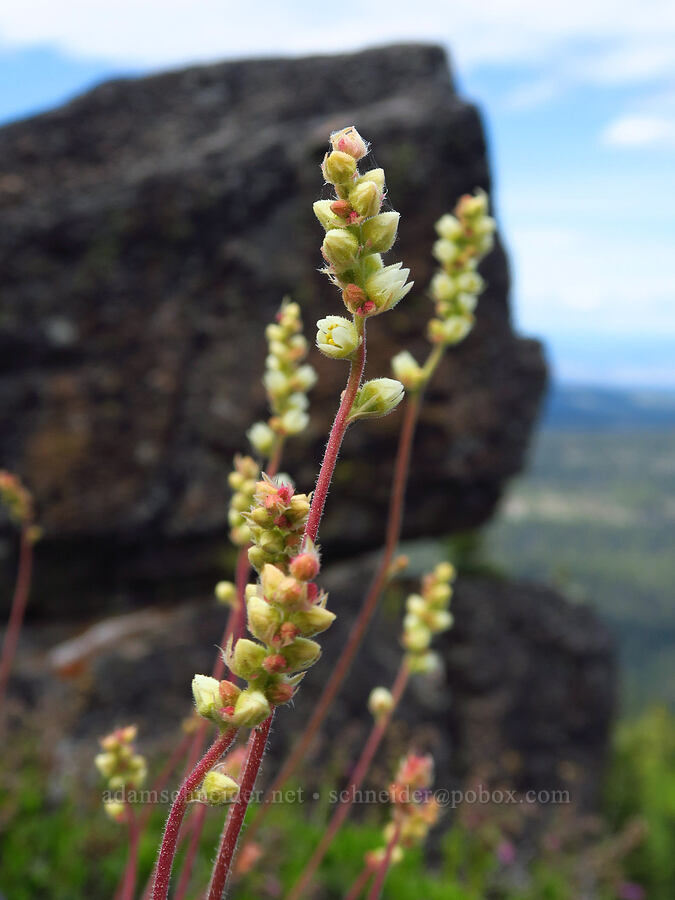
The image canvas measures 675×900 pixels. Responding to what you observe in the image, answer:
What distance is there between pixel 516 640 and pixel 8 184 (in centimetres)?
722

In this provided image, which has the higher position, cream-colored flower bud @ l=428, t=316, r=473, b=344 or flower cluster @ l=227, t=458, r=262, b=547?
cream-colored flower bud @ l=428, t=316, r=473, b=344

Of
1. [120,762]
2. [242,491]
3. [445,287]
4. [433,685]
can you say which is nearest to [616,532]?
[433,685]

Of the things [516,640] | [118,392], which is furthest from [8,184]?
[516,640]

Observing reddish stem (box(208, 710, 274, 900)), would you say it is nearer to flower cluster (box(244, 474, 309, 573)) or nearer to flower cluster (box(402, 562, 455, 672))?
flower cluster (box(244, 474, 309, 573))

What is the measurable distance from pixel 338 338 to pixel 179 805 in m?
0.54

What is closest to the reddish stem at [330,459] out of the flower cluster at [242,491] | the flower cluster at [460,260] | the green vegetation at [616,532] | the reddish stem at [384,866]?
the flower cluster at [242,491]

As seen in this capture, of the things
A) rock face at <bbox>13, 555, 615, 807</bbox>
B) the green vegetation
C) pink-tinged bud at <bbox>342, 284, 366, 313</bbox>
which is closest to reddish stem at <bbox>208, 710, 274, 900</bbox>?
pink-tinged bud at <bbox>342, 284, 366, 313</bbox>

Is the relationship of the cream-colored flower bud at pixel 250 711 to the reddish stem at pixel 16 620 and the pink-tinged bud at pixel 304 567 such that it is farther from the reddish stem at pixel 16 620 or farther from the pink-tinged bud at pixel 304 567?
the reddish stem at pixel 16 620

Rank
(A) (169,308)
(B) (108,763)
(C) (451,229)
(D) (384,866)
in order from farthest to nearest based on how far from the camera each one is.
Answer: (A) (169,308), (C) (451,229), (D) (384,866), (B) (108,763)

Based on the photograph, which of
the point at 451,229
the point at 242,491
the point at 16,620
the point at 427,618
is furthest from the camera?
the point at 16,620

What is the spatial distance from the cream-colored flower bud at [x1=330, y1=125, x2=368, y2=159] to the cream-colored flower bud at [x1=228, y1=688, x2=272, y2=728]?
649 millimetres

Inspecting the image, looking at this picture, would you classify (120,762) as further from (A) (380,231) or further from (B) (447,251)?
(B) (447,251)

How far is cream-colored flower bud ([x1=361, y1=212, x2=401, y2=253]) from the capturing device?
2.84 ft

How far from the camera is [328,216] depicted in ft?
2.92
